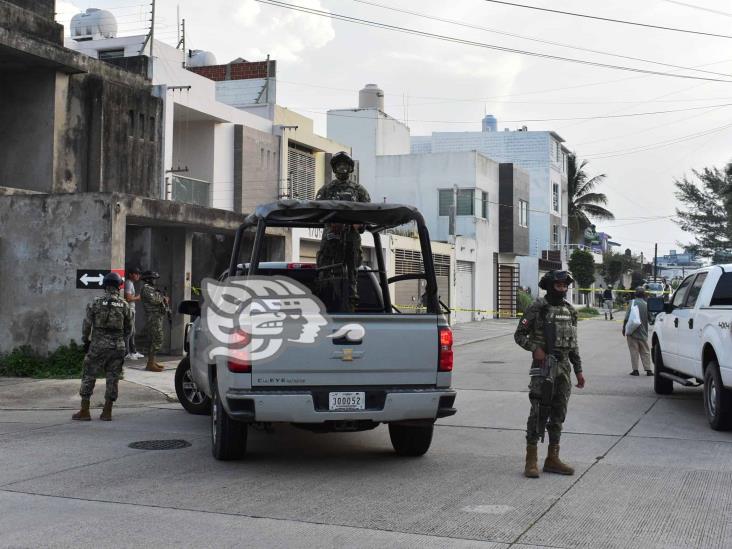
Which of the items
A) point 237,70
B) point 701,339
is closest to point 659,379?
point 701,339

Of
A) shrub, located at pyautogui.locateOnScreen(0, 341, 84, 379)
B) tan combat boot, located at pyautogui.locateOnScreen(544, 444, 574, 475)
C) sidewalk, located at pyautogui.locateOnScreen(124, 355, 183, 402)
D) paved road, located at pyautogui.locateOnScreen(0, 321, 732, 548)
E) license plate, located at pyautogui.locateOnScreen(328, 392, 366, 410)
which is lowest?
paved road, located at pyautogui.locateOnScreen(0, 321, 732, 548)

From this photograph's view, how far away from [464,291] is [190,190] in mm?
18706

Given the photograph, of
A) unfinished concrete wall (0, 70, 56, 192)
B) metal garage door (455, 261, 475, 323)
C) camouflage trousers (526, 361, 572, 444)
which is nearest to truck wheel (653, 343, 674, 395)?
camouflage trousers (526, 361, 572, 444)

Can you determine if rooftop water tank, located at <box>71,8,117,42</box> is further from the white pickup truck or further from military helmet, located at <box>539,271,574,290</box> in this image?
military helmet, located at <box>539,271,574,290</box>

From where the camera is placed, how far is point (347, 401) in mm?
7473

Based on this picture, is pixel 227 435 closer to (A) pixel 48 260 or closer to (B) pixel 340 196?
(B) pixel 340 196

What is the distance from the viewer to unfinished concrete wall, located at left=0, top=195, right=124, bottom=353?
48.7 feet

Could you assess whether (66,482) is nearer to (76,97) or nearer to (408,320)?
(408,320)

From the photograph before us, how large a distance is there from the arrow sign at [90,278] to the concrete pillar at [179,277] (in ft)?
13.6

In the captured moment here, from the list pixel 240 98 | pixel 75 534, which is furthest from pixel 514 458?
pixel 240 98

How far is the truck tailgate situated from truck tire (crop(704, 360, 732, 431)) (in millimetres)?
4087

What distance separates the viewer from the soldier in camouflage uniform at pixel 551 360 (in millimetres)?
7598

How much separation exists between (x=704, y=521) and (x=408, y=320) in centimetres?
287

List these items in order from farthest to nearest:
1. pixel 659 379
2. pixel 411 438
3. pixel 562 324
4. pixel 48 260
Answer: pixel 48 260 < pixel 659 379 < pixel 411 438 < pixel 562 324
